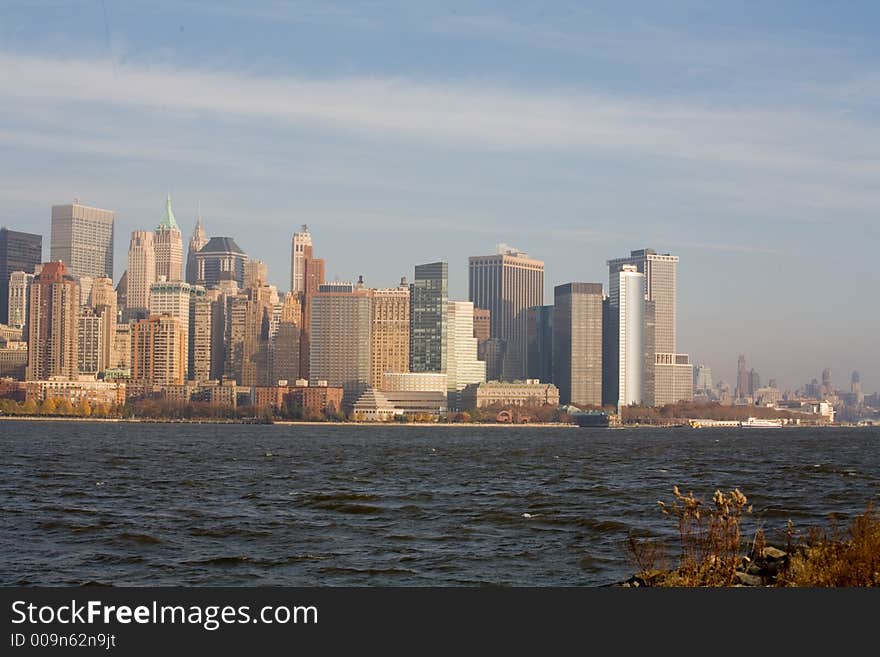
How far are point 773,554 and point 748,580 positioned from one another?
486cm

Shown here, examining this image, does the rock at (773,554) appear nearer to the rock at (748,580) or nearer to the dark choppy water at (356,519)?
the rock at (748,580)

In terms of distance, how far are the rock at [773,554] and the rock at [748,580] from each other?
3.53 meters

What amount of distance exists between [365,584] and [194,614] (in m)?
14.1

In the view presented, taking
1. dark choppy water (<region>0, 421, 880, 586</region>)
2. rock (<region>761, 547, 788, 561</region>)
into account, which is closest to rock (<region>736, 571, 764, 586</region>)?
rock (<region>761, 547, 788, 561</region>)

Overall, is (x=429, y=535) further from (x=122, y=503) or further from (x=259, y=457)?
(x=259, y=457)

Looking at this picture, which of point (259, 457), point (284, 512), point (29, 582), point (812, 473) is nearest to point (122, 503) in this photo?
point (284, 512)

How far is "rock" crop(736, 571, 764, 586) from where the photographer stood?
25094mm

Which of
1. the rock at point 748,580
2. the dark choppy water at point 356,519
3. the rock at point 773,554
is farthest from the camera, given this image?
the dark choppy water at point 356,519

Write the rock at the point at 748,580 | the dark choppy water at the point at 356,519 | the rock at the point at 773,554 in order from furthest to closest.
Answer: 1. the dark choppy water at the point at 356,519
2. the rock at the point at 773,554
3. the rock at the point at 748,580

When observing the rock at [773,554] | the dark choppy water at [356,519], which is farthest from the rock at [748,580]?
the dark choppy water at [356,519]

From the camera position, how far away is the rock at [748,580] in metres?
25.1

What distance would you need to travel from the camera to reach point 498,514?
50312 millimetres

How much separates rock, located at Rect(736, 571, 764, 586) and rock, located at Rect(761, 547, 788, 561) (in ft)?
11.6

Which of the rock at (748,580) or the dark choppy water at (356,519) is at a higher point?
the rock at (748,580)
